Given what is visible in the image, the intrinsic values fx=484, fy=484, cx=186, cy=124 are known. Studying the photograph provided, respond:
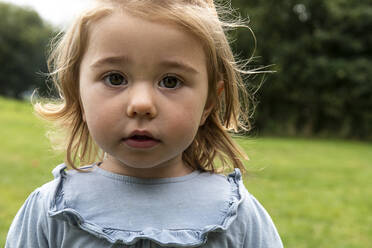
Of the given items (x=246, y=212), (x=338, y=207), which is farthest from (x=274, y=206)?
(x=246, y=212)

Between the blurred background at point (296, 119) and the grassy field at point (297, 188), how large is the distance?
0.5 inches

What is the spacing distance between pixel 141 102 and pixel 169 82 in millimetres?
126

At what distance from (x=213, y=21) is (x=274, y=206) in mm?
3940

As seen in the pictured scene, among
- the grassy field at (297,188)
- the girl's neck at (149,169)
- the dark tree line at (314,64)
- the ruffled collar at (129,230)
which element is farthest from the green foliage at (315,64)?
the ruffled collar at (129,230)

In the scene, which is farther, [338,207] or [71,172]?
[338,207]

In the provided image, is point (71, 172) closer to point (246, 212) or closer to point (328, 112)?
point (246, 212)

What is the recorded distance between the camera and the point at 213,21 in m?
1.52

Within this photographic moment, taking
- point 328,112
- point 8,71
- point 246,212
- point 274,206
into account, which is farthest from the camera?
point 8,71

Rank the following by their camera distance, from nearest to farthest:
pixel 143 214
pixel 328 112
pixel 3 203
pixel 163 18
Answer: pixel 163 18 → pixel 143 214 → pixel 3 203 → pixel 328 112

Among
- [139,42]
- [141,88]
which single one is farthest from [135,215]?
[139,42]

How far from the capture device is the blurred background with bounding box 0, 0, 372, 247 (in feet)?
15.7

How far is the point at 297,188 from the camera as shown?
6324mm

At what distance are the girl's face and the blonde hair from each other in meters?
0.04

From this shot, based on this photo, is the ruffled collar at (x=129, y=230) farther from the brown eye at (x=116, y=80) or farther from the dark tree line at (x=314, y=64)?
the dark tree line at (x=314, y=64)
